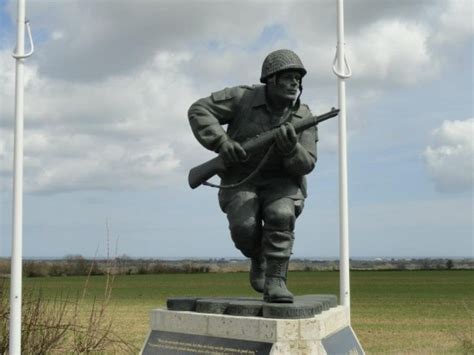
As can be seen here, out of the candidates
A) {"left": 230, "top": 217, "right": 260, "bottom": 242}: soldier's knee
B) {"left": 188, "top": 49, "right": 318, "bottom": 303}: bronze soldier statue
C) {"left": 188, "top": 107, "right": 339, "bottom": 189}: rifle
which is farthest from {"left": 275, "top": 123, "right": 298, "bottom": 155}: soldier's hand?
{"left": 230, "top": 217, "right": 260, "bottom": 242}: soldier's knee

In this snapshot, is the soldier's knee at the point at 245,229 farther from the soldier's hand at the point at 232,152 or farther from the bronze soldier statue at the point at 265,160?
the soldier's hand at the point at 232,152

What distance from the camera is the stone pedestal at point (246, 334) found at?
15.2 ft

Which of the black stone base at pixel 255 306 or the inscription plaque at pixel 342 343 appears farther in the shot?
the inscription plaque at pixel 342 343

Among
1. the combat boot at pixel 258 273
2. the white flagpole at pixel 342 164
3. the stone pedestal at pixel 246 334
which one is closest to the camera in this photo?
the stone pedestal at pixel 246 334

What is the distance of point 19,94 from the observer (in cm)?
740

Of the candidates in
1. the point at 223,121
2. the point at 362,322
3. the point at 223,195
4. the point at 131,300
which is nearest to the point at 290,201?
the point at 223,195

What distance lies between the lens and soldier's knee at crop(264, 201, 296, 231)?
5.21m

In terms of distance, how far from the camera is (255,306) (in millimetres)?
4957

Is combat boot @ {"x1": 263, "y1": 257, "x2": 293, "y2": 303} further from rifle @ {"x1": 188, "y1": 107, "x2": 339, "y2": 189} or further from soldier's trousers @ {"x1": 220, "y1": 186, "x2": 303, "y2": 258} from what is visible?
rifle @ {"x1": 188, "y1": 107, "x2": 339, "y2": 189}

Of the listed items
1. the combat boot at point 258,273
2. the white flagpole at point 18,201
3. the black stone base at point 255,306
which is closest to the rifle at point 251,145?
the combat boot at point 258,273

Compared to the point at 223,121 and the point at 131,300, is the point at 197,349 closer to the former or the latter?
the point at 223,121

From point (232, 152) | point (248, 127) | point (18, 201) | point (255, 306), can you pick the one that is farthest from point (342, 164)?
point (18, 201)

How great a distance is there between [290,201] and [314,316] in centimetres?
103

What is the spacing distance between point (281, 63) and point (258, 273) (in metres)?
1.91
